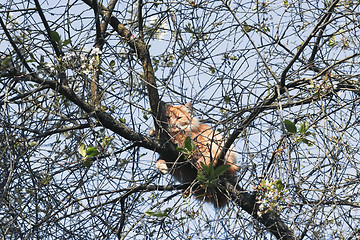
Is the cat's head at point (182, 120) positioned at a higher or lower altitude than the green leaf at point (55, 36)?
higher

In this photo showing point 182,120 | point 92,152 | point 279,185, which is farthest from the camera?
point 182,120

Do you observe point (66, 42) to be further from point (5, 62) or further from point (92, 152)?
point (92, 152)

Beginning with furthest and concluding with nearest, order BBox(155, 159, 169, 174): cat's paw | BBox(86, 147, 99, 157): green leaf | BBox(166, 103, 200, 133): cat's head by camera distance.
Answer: BBox(166, 103, 200, 133): cat's head < BBox(155, 159, 169, 174): cat's paw < BBox(86, 147, 99, 157): green leaf

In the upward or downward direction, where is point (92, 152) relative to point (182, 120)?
downward

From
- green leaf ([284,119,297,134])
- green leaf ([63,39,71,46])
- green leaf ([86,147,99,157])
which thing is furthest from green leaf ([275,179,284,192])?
green leaf ([63,39,71,46])

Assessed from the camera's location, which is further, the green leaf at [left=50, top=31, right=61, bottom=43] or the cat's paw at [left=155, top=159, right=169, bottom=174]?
the cat's paw at [left=155, top=159, right=169, bottom=174]

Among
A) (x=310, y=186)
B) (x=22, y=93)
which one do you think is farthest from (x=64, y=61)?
(x=310, y=186)

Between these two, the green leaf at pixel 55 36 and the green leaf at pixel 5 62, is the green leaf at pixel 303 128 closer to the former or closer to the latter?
the green leaf at pixel 55 36

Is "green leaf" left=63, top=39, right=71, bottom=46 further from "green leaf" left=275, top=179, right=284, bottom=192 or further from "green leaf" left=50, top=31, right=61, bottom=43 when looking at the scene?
"green leaf" left=275, top=179, right=284, bottom=192

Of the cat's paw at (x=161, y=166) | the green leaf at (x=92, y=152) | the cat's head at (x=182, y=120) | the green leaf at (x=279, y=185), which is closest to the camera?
the green leaf at (x=279, y=185)

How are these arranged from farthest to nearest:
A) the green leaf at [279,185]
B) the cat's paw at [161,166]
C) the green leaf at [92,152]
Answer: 1. the cat's paw at [161,166]
2. the green leaf at [92,152]
3. the green leaf at [279,185]

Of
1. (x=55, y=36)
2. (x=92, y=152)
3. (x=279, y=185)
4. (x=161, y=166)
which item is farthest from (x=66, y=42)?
(x=279, y=185)

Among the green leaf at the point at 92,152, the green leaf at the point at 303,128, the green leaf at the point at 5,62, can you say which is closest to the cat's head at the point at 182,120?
the green leaf at the point at 92,152

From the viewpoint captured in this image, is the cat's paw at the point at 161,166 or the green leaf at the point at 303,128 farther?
the cat's paw at the point at 161,166
